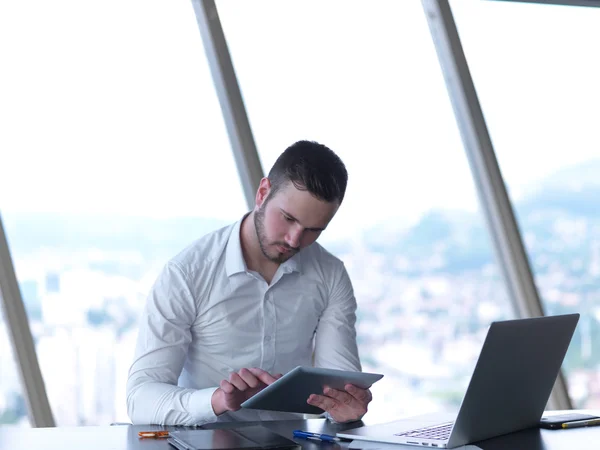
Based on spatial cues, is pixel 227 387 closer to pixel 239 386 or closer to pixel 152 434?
pixel 239 386

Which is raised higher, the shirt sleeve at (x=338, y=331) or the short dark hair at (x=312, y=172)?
the short dark hair at (x=312, y=172)

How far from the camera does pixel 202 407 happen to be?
5.40 feet

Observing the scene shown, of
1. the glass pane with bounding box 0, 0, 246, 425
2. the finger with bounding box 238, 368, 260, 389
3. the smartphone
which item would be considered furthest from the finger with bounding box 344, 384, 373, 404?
the glass pane with bounding box 0, 0, 246, 425

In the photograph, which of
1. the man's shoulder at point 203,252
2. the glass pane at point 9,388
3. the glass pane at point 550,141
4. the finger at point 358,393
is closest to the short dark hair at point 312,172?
the man's shoulder at point 203,252

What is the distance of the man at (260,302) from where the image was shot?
6.05 feet

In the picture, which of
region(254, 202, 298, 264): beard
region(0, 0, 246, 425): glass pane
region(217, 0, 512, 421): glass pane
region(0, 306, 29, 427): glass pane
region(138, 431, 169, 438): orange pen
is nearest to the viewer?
region(138, 431, 169, 438): orange pen

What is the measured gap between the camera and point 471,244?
3652 millimetres

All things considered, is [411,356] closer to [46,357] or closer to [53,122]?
[46,357]

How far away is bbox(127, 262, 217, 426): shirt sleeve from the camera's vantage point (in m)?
1.66

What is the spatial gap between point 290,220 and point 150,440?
2.25 ft

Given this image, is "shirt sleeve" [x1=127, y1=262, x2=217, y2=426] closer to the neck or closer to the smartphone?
the neck

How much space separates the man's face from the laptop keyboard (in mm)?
606

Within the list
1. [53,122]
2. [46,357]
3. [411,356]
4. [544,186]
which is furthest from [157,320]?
[544,186]

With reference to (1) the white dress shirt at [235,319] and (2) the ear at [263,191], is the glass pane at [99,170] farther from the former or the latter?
(2) the ear at [263,191]
